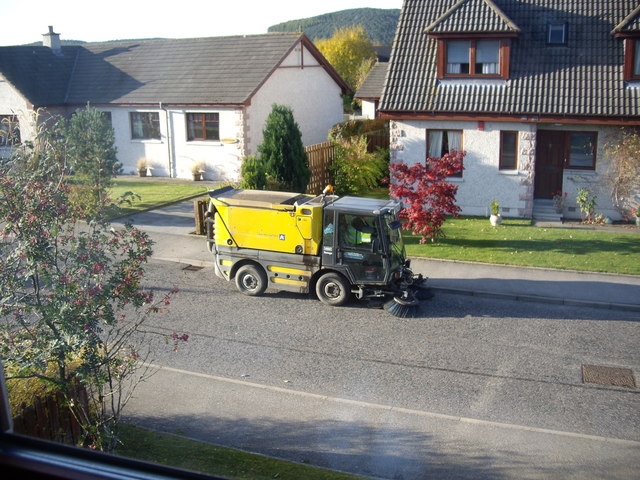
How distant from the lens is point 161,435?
26.6 feet

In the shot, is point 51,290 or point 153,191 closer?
point 51,290

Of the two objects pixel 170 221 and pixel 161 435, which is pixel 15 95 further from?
pixel 161 435

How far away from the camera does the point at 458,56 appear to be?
20797 mm

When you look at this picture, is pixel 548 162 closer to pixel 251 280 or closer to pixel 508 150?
pixel 508 150

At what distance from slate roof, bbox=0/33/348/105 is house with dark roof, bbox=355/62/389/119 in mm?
3823

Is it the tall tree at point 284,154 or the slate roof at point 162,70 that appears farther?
the slate roof at point 162,70

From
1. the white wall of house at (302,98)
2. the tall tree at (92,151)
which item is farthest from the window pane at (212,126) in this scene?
the tall tree at (92,151)

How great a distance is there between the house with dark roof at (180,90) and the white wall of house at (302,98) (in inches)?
1.8

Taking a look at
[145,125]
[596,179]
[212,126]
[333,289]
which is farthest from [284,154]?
[145,125]

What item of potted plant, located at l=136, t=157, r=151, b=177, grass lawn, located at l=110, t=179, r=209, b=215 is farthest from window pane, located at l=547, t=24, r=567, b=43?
potted plant, located at l=136, t=157, r=151, b=177

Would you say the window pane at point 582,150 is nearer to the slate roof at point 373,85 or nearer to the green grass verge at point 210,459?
the slate roof at point 373,85

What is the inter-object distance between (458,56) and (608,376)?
13.3m

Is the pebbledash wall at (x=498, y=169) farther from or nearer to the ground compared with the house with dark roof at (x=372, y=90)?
nearer to the ground

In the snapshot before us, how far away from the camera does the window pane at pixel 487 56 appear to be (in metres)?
20.4
